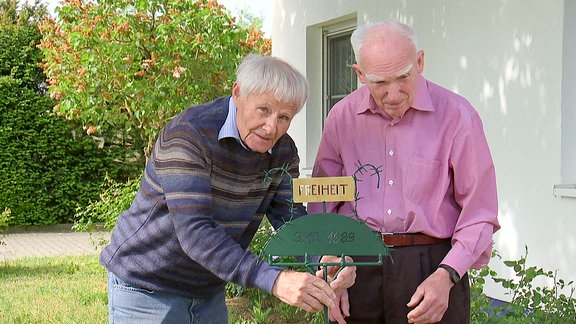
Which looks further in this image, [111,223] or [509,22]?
[111,223]

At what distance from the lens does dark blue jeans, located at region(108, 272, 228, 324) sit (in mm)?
2320

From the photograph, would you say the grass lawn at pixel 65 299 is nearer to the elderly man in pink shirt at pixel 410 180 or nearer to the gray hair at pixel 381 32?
the elderly man in pink shirt at pixel 410 180

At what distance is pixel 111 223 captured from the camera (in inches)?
285

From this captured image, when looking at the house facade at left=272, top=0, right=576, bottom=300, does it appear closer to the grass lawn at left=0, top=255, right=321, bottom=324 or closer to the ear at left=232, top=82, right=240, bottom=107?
the grass lawn at left=0, top=255, right=321, bottom=324

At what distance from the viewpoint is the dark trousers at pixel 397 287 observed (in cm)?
237

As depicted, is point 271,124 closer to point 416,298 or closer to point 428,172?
point 428,172

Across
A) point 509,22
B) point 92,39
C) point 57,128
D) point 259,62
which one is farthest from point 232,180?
point 57,128

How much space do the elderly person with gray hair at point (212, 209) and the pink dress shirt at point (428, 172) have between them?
24 centimetres

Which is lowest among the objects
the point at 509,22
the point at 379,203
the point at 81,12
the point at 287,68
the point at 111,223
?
the point at 111,223

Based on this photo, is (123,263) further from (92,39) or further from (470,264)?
(92,39)

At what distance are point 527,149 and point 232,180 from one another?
3.54m

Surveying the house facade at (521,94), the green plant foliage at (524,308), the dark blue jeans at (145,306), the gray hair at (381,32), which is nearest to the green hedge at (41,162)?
the house facade at (521,94)

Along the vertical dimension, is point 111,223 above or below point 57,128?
below

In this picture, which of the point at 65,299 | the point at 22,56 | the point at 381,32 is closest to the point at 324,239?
the point at 381,32
